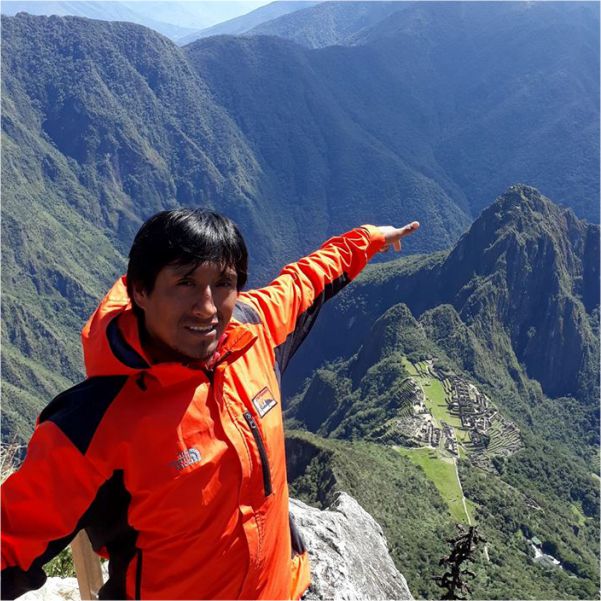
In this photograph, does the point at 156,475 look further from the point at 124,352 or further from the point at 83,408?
the point at 124,352

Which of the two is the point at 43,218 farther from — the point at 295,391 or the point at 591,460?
the point at 591,460

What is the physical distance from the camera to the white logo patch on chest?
13.0 ft

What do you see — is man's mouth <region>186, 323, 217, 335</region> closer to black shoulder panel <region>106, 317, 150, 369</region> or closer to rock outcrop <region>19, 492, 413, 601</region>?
black shoulder panel <region>106, 317, 150, 369</region>

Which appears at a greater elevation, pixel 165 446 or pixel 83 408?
pixel 83 408

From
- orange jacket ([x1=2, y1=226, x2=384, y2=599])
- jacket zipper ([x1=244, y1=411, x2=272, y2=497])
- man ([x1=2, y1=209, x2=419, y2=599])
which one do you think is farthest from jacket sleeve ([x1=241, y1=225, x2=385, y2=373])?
jacket zipper ([x1=244, y1=411, x2=272, y2=497])

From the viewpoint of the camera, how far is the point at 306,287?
5227 millimetres

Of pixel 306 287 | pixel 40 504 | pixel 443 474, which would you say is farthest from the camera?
pixel 443 474

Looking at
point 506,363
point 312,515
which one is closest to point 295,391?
point 506,363

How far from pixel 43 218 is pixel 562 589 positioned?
18343cm

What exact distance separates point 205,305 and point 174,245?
37cm

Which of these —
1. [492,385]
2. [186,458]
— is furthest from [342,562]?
[492,385]

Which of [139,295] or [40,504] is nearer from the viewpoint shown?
[40,504]

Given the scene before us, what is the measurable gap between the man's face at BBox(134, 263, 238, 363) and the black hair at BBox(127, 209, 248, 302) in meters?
0.04

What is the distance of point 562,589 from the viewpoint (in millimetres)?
43250
